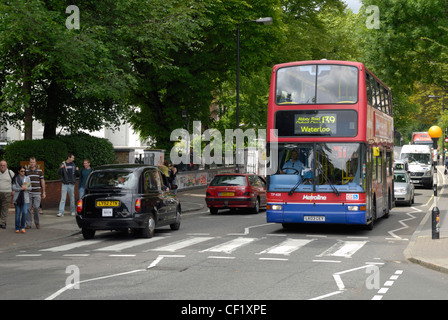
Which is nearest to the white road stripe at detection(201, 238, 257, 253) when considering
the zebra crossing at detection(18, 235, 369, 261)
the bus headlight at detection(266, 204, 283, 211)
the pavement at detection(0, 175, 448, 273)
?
the zebra crossing at detection(18, 235, 369, 261)

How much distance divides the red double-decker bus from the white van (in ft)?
93.4

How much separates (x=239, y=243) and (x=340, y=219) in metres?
3.11

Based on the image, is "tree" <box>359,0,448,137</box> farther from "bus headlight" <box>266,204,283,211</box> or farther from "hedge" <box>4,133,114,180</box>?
"bus headlight" <box>266,204,283,211</box>

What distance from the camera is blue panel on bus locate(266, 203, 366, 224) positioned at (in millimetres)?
17000

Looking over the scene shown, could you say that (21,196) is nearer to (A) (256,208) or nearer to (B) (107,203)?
(B) (107,203)

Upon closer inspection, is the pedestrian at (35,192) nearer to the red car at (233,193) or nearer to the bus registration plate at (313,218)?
the bus registration plate at (313,218)

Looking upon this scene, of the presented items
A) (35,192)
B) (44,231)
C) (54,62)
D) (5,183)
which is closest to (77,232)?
(44,231)

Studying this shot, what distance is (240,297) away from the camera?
28.5ft

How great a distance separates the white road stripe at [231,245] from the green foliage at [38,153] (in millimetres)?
11509

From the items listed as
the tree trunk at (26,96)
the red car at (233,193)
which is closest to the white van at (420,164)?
the red car at (233,193)

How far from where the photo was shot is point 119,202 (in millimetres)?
15531

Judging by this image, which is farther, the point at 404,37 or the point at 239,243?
the point at 404,37
